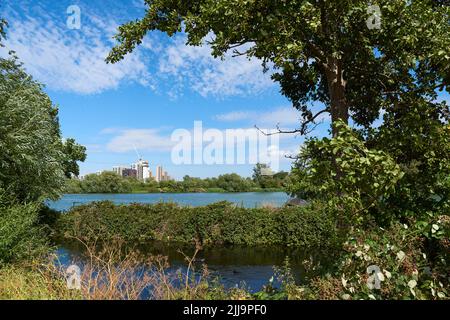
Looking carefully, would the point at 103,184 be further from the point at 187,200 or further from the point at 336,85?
the point at 336,85

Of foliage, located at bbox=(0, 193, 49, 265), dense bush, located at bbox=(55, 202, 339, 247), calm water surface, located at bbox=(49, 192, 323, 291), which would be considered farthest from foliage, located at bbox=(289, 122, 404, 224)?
dense bush, located at bbox=(55, 202, 339, 247)

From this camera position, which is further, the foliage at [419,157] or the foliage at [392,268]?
the foliage at [419,157]

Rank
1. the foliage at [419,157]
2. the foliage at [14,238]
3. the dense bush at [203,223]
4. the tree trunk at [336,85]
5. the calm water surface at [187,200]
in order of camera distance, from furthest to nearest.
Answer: the calm water surface at [187,200] → the dense bush at [203,223] → the foliage at [14,238] → the tree trunk at [336,85] → the foliage at [419,157]

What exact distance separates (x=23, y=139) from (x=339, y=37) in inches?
461

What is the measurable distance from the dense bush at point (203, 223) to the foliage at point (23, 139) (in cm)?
431

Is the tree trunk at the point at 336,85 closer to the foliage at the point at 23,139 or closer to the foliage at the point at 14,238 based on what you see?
the foliage at the point at 14,238

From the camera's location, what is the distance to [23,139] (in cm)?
1427

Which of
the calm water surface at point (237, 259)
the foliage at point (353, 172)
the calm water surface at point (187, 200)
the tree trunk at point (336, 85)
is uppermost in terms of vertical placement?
the tree trunk at point (336, 85)

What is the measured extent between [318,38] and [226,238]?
15.5 meters

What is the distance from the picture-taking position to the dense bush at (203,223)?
20.1 m

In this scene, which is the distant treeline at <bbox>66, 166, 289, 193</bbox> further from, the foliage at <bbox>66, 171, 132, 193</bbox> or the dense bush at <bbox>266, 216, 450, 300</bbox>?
the dense bush at <bbox>266, 216, 450, 300</bbox>

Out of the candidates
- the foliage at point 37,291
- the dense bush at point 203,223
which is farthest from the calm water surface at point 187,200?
the foliage at point 37,291

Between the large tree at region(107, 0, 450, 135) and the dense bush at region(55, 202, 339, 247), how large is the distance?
11996 millimetres
